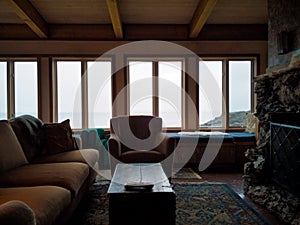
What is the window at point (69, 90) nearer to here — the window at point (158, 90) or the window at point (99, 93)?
the window at point (99, 93)

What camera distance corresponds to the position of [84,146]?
5008 mm

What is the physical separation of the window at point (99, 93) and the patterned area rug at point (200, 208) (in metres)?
2.21

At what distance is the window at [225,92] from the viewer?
5.95m

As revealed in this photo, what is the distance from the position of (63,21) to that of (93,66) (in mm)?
1009

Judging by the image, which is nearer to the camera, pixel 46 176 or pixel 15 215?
pixel 15 215

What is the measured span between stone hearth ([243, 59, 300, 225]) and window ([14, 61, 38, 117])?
4226 mm

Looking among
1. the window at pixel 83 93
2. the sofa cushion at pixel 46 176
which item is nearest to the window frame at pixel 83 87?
the window at pixel 83 93

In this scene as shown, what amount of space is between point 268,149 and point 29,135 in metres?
2.80

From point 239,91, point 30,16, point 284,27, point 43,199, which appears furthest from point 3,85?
point 284,27

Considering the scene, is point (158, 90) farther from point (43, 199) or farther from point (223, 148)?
point (43, 199)

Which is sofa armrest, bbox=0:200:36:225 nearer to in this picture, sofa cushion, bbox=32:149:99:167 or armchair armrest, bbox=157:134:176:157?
sofa cushion, bbox=32:149:99:167

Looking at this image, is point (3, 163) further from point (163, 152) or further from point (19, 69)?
point (19, 69)

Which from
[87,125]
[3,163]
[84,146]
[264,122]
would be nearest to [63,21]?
[87,125]

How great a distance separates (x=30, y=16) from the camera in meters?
4.82
